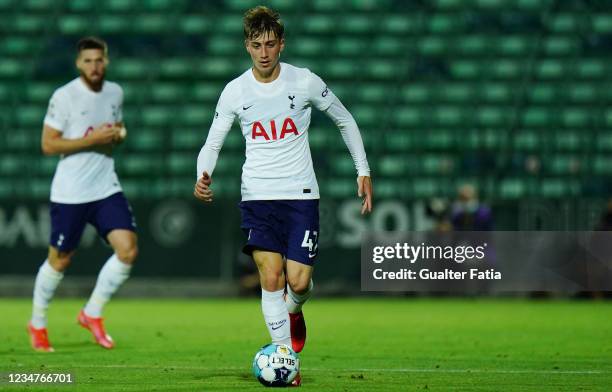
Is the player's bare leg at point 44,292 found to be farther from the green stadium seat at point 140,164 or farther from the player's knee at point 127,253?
the green stadium seat at point 140,164

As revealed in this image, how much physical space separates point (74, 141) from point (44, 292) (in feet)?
3.98

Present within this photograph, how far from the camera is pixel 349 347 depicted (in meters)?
10.1

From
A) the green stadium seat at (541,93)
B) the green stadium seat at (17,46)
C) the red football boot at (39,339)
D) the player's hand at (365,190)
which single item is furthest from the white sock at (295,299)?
the green stadium seat at (17,46)

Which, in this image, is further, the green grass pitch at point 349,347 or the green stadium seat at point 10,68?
the green stadium seat at point 10,68

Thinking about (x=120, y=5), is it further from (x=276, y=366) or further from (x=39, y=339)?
(x=276, y=366)

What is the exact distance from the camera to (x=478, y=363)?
875cm

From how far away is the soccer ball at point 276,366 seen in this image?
7.04 metres

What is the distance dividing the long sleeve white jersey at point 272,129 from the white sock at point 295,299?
2.15 ft

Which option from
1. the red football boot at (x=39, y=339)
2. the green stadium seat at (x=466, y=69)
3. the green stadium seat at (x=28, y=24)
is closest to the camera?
the red football boot at (x=39, y=339)

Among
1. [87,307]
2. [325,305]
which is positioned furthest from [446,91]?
[87,307]

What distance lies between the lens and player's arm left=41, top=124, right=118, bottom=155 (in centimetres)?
961

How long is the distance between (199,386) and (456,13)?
14838 millimetres

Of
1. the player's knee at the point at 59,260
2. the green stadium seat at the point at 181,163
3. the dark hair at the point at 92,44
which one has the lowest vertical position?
the player's knee at the point at 59,260

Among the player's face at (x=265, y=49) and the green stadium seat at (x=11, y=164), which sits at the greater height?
the player's face at (x=265, y=49)
